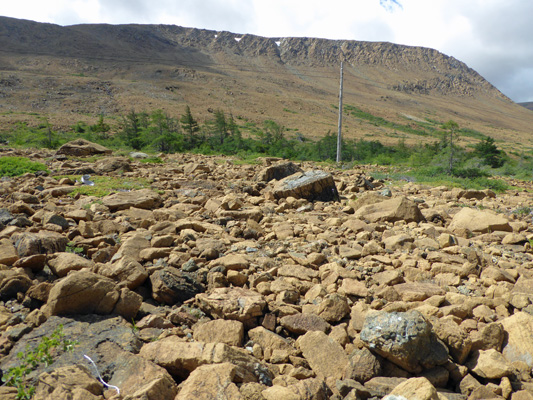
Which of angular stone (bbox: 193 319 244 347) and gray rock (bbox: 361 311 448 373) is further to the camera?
angular stone (bbox: 193 319 244 347)

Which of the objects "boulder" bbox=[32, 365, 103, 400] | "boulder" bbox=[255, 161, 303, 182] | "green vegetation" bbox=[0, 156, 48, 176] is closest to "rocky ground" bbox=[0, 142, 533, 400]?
"boulder" bbox=[32, 365, 103, 400]

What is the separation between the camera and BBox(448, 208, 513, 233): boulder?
5.48m

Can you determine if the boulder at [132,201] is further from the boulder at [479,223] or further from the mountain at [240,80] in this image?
the mountain at [240,80]

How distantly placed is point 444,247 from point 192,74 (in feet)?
219

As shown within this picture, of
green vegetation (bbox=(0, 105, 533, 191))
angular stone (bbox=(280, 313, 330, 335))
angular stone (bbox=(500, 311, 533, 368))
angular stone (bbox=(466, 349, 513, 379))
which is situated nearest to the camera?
angular stone (bbox=(466, 349, 513, 379))

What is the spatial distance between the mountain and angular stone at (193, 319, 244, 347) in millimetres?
33815

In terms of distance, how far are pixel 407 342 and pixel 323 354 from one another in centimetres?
61

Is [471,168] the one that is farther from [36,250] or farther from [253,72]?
[253,72]

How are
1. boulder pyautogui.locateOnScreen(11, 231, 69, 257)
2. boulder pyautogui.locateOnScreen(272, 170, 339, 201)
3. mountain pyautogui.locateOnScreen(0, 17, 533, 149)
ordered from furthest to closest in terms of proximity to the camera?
mountain pyautogui.locateOnScreen(0, 17, 533, 149), boulder pyautogui.locateOnScreen(272, 170, 339, 201), boulder pyautogui.locateOnScreen(11, 231, 69, 257)

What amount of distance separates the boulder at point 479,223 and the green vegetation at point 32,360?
5379 mm

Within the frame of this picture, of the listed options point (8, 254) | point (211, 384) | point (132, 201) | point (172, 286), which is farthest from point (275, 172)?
point (211, 384)

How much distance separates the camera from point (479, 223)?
18.3ft

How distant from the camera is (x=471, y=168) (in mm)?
14625

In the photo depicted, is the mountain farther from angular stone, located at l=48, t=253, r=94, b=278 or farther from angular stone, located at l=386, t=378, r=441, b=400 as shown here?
angular stone, located at l=386, t=378, r=441, b=400
